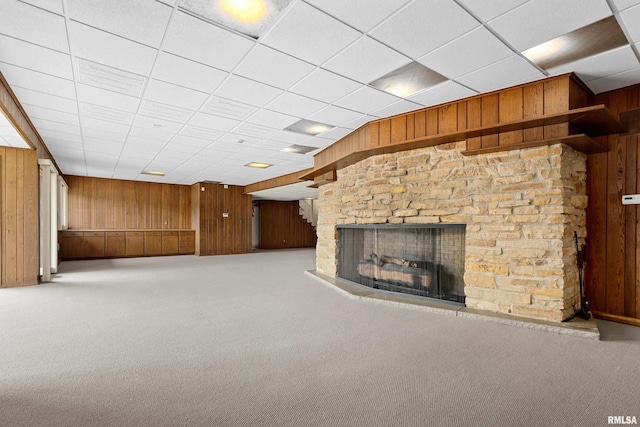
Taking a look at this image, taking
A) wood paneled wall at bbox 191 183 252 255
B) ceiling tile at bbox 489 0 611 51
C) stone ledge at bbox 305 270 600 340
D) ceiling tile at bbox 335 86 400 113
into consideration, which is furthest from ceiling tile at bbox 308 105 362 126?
wood paneled wall at bbox 191 183 252 255

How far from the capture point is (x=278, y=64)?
9.55 ft

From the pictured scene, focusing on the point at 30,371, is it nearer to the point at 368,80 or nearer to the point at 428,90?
the point at 368,80

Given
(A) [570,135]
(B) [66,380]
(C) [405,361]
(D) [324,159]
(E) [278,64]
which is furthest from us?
(D) [324,159]

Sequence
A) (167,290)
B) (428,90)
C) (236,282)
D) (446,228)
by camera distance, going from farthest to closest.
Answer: (236,282), (167,290), (446,228), (428,90)

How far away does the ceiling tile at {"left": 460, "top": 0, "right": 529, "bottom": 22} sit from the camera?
6.88 ft

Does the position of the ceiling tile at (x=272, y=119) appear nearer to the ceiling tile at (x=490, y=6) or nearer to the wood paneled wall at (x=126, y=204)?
the ceiling tile at (x=490, y=6)

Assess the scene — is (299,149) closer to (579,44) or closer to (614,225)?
(579,44)

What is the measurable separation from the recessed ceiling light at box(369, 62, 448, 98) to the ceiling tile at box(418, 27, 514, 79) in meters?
0.09

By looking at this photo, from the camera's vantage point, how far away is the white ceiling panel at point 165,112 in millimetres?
3914

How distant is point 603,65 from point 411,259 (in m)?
2.84

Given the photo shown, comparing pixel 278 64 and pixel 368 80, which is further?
pixel 368 80

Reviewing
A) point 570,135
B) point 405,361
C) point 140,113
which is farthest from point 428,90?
point 140,113

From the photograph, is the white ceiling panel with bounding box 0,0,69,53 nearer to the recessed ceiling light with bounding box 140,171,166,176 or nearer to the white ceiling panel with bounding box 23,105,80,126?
the white ceiling panel with bounding box 23,105,80,126

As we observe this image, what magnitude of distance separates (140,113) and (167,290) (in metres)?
2.67
